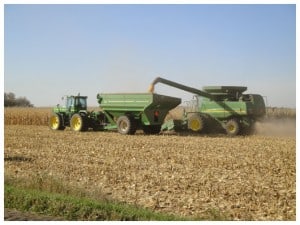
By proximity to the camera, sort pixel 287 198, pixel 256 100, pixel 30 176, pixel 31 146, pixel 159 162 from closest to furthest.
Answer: pixel 287 198
pixel 30 176
pixel 159 162
pixel 31 146
pixel 256 100

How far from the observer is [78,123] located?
2261 cm

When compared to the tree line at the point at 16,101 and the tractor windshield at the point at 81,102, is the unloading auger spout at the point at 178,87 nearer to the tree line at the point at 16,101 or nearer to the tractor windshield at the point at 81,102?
the tractor windshield at the point at 81,102

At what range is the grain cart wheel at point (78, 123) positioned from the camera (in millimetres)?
22181

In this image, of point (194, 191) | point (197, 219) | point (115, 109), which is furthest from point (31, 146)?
point (197, 219)

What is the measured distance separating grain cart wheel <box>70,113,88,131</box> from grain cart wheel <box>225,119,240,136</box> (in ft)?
21.0

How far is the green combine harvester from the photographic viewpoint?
20625 millimetres

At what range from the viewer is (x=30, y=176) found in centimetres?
1046

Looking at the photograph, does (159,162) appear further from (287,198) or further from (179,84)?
(179,84)

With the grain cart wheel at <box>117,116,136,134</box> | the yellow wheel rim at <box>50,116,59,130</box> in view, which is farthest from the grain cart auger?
the yellow wheel rim at <box>50,116,59,130</box>

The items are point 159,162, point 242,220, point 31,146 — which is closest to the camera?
point 242,220

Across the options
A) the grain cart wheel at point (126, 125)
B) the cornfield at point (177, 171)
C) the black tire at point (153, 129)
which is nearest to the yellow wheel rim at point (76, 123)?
the grain cart wheel at point (126, 125)

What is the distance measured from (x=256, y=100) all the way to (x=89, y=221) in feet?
47.9

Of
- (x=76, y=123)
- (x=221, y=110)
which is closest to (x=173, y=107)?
(x=221, y=110)

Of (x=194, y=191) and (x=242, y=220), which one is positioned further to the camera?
(x=194, y=191)
